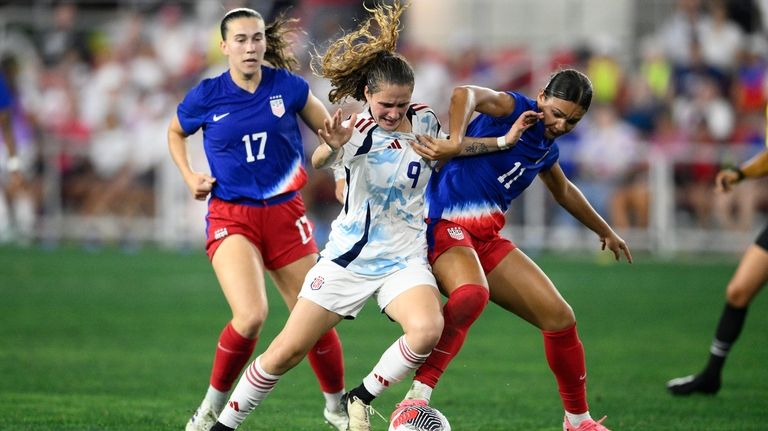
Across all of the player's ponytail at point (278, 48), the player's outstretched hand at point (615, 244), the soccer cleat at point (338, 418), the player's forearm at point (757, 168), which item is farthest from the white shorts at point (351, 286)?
the player's forearm at point (757, 168)

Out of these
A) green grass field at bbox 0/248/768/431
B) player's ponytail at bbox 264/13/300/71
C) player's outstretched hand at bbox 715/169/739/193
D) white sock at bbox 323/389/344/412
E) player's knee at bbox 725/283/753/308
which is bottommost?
green grass field at bbox 0/248/768/431

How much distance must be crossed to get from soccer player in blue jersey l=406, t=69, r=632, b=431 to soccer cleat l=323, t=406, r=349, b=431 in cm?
119

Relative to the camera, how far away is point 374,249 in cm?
636

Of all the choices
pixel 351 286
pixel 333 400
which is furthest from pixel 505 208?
pixel 333 400

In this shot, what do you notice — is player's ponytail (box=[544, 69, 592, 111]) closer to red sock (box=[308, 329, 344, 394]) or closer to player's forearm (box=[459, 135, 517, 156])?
player's forearm (box=[459, 135, 517, 156])

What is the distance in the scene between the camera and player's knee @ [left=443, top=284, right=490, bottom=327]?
639 cm

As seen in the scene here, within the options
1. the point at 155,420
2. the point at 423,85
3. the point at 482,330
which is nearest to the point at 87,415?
the point at 155,420

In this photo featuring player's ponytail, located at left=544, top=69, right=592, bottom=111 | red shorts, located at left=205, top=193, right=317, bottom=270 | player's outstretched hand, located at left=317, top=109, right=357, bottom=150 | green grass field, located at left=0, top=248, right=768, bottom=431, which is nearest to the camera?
player's outstretched hand, located at left=317, top=109, right=357, bottom=150

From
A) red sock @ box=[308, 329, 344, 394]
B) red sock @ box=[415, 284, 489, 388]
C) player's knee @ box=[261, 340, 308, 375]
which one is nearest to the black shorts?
red sock @ box=[415, 284, 489, 388]

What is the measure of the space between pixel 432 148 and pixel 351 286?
0.82m

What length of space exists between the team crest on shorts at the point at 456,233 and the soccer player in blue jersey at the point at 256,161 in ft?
3.54

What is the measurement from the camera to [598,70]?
64.2 ft

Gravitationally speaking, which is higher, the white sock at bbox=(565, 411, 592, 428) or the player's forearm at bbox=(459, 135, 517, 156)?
the player's forearm at bbox=(459, 135, 517, 156)

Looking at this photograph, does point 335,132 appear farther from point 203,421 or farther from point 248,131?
point 203,421
